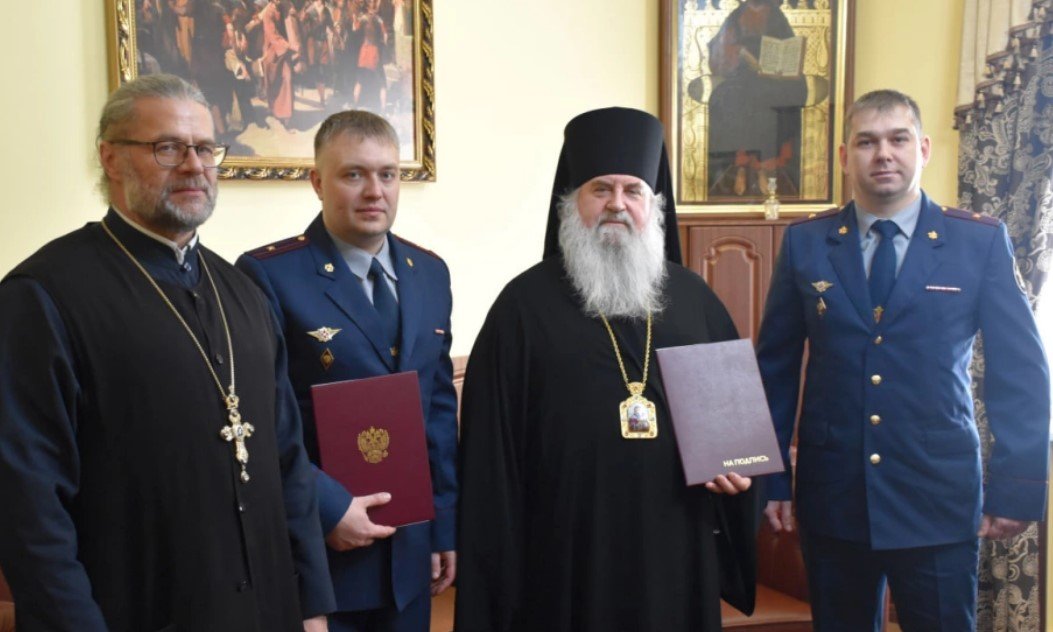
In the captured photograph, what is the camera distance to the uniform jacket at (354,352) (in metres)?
2.41

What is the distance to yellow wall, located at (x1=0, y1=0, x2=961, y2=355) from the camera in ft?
14.3

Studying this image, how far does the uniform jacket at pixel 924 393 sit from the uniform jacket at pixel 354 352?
1058 millimetres

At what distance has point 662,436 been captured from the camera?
249 cm

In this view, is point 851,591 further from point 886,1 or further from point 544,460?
point 886,1

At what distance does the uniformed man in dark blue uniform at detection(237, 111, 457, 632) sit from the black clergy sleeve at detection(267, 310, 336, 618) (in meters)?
0.10

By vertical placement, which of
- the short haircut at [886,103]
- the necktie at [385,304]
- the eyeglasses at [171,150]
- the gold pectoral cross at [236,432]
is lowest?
the gold pectoral cross at [236,432]

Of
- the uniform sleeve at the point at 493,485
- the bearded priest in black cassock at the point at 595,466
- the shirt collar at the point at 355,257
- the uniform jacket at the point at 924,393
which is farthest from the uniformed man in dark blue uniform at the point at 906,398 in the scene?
the shirt collar at the point at 355,257

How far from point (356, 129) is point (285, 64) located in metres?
1.67

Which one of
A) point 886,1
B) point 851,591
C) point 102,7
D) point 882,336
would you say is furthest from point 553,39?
point 851,591

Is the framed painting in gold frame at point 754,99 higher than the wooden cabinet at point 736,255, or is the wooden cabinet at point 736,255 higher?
the framed painting in gold frame at point 754,99

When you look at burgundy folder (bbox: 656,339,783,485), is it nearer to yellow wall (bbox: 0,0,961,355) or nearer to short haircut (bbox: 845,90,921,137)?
short haircut (bbox: 845,90,921,137)

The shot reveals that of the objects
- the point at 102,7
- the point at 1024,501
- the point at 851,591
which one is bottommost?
the point at 851,591

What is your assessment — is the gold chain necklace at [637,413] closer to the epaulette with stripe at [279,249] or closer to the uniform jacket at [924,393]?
the uniform jacket at [924,393]

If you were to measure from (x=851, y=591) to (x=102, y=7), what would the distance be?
10.3 ft
